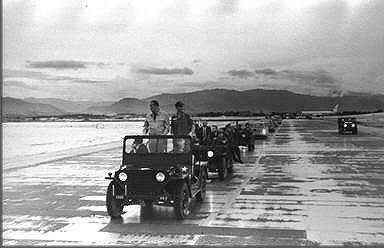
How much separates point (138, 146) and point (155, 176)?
0.99 meters

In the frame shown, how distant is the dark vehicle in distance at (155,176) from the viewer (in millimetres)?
6953

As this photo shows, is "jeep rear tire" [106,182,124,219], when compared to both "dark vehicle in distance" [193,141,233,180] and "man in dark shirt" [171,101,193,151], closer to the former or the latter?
"man in dark shirt" [171,101,193,151]

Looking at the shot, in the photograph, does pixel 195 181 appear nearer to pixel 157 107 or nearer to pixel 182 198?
pixel 182 198

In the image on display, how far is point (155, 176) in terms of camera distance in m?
6.98

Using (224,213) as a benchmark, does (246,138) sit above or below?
above

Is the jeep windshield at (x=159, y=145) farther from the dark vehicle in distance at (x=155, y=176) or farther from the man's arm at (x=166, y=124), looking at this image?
the man's arm at (x=166, y=124)

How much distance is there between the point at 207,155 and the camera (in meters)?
12.0

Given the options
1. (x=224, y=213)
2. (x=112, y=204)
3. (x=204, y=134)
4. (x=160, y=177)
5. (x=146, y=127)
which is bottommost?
(x=224, y=213)

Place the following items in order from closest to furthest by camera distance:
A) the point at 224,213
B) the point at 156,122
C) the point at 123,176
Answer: the point at 123,176 < the point at 224,213 < the point at 156,122

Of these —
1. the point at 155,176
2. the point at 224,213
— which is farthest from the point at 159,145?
the point at 224,213

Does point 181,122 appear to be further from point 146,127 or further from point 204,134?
point 204,134

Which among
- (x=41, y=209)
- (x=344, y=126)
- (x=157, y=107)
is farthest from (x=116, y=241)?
(x=344, y=126)

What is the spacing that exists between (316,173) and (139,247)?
837 centimetres

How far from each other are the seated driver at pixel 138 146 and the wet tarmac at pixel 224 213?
0.99 m
